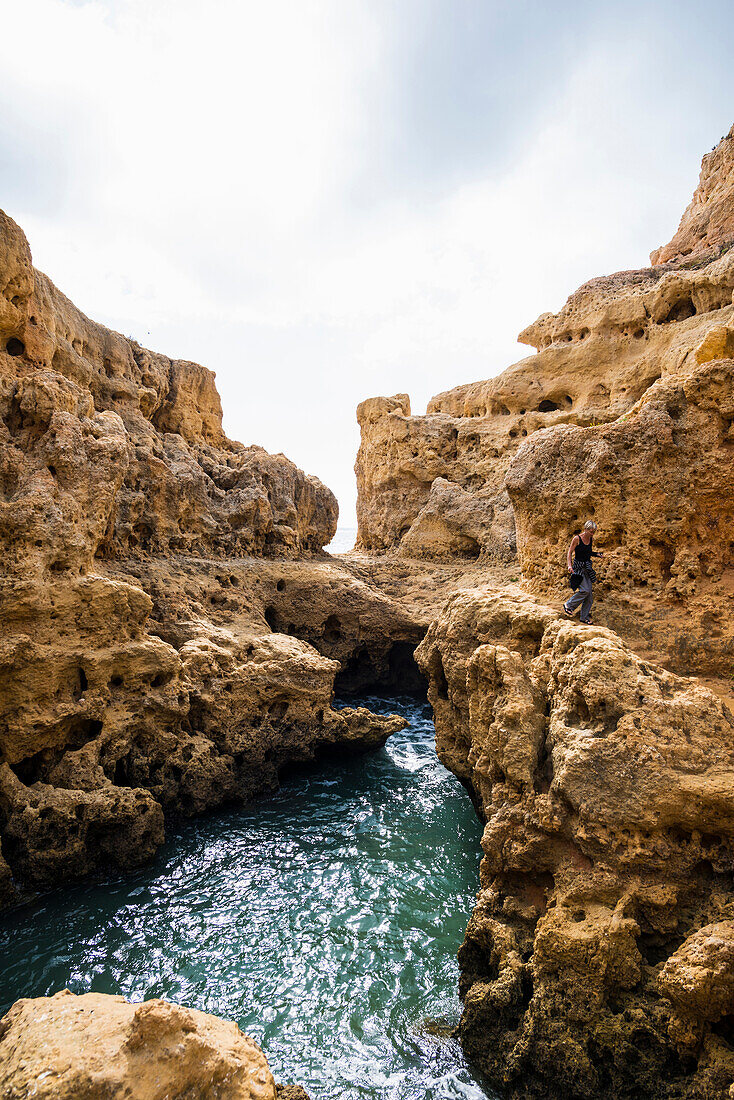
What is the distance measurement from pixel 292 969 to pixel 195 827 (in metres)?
4.23

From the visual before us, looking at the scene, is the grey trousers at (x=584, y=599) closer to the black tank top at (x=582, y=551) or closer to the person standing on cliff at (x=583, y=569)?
the person standing on cliff at (x=583, y=569)

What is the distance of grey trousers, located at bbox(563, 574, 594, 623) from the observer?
7824 millimetres

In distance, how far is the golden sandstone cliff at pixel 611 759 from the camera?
4.91 meters

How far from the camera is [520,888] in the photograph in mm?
6414

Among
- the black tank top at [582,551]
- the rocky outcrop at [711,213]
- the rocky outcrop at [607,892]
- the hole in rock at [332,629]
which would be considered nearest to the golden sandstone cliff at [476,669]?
the rocky outcrop at [607,892]

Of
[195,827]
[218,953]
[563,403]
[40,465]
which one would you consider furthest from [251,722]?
[563,403]

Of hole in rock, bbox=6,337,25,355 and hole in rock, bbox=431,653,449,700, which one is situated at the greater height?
hole in rock, bbox=6,337,25,355

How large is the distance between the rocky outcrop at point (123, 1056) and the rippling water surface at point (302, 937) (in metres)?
2.16

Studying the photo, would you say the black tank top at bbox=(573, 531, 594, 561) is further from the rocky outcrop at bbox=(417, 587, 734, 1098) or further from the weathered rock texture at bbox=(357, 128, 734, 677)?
the rocky outcrop at bbox=(417, 587, 734, 1098)

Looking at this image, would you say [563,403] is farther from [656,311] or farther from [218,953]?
[218,953]

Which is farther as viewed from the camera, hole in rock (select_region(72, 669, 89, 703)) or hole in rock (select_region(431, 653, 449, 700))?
hole in rock (select_region(431, 653, 449, 700))

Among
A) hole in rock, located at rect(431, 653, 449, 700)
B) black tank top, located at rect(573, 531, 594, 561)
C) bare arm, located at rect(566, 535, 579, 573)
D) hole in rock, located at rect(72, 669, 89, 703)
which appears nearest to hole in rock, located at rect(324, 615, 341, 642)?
hole in rock, located at rect(431, 653, 449, 700)

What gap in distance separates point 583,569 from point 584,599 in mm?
444

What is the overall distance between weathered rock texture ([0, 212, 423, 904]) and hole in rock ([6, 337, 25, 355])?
39 millimetres
